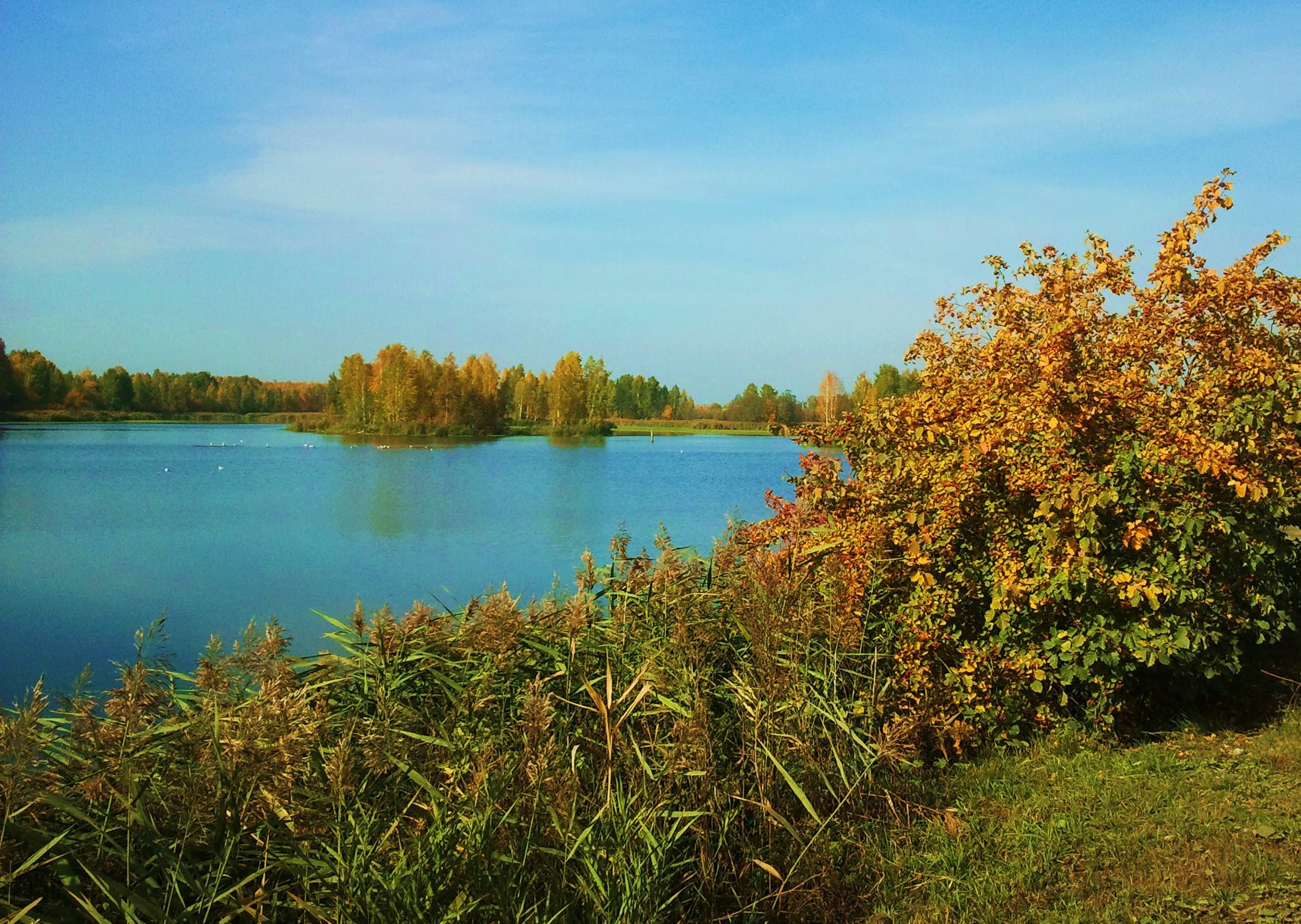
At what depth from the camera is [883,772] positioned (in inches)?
158

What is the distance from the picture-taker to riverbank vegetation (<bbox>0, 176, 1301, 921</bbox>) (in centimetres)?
260

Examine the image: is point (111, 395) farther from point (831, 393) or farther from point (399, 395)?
point (831, 393)

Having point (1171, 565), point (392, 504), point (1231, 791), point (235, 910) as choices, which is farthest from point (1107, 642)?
point (392, 504)

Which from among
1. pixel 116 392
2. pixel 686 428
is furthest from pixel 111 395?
pixel 686 428

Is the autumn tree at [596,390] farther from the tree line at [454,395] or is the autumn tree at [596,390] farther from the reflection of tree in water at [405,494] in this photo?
the reflection of tree in water at [405,494]

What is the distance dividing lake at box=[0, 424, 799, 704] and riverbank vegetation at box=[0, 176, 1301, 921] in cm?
107

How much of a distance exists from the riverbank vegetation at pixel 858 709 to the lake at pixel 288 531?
107cm

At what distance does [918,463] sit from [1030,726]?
5.06ft

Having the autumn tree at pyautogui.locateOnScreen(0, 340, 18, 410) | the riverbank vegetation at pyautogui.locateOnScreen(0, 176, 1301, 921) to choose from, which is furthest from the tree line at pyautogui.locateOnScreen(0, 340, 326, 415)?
the riverbank vegetation at pyautogui.locateOnScreen(0, 176, 1301, 921)

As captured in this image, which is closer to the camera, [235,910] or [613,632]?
[235,910]

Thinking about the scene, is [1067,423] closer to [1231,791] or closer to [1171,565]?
[1171,565]

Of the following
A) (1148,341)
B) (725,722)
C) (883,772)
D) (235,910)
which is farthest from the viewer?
(1148,341)

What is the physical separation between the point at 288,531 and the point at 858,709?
56.7 feet

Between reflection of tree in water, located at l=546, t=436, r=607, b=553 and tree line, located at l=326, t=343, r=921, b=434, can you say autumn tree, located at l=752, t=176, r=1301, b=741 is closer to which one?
reflection of tree in water, located at l=546, t=436, r=607, b=553
